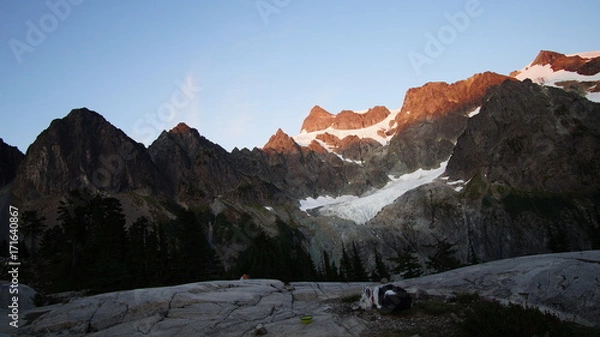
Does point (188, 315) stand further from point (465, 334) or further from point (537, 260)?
point (537, 260)

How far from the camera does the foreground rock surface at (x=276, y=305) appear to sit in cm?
1802

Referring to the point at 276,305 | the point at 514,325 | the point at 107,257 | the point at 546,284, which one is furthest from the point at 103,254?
the point at 514,325

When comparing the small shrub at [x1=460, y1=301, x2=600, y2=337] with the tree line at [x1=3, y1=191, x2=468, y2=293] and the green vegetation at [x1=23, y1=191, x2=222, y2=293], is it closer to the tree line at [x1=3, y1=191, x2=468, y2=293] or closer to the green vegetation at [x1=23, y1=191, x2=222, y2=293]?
the tree line at [x1=3, y1=191, x2=468, y2=293]

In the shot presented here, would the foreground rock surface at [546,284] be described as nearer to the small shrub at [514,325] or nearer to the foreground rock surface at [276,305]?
the foreground rock surface at [276,305]

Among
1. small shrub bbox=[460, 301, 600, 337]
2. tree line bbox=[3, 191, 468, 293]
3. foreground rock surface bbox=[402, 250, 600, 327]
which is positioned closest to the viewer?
small shrub bbox=[460, 301, 600, 337]

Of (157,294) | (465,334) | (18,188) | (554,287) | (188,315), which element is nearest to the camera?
(465,334)

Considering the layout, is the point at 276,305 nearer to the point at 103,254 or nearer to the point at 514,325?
the point at 514,325

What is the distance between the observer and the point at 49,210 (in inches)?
7303

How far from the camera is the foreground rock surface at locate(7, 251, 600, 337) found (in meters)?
18.0

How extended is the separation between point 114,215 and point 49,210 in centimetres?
14913

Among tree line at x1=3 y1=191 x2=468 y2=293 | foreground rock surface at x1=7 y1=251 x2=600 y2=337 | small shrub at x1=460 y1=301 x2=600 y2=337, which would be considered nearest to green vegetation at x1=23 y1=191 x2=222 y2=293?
tree line at x1=3 y1=191 x2=468 y2=293

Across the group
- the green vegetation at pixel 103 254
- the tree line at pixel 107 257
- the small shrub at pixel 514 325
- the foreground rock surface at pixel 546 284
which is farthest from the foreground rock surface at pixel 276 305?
the green vegetation at pixel 103 254

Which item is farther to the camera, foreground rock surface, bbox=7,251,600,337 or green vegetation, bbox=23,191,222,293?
green vegetation, bbox=23,191,222,293

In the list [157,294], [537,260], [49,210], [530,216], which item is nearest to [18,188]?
[49,210]
